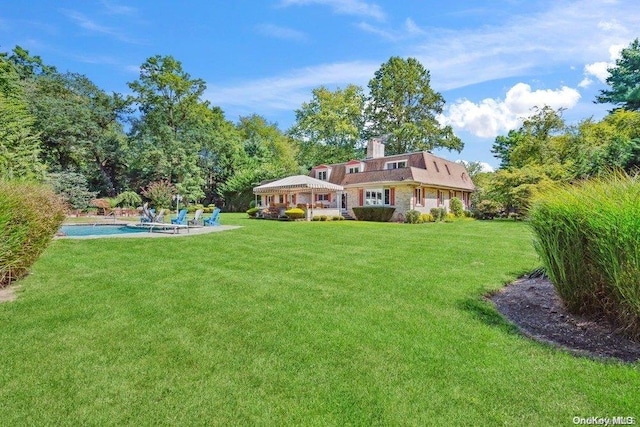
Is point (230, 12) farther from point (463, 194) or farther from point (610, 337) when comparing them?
point (463, 194)

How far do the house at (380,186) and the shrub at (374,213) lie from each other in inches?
25.0

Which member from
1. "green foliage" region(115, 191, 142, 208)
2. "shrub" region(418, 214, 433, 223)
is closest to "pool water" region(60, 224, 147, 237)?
"green foliage" region(115, 191, 142, 208)

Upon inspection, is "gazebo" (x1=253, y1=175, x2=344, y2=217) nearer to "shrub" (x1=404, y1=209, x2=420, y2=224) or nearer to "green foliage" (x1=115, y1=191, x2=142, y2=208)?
"shrub" (x1=404, y1=209, x2=420, y2=224)

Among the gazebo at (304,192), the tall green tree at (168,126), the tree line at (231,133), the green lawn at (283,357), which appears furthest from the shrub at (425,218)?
the tall green tree at (168,126)

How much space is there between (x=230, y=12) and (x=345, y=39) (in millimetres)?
5256

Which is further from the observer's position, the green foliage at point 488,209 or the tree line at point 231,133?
the green foliage at point 488,209

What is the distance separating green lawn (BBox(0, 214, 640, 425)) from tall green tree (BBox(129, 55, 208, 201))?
29.3m

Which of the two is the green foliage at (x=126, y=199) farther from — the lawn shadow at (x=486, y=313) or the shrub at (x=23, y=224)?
the lawn shadow at (x=486, y=313)

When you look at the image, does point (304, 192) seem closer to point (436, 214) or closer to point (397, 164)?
point (397, 164)

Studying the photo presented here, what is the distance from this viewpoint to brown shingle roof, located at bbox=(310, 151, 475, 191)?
24656 millimetres

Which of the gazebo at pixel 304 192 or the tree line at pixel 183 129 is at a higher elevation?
the tree line at pixel 183 129

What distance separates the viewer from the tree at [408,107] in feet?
129

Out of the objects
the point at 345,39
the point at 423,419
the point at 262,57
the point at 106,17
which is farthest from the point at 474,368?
the point at 262,57

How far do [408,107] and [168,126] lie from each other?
27567 millimetres
